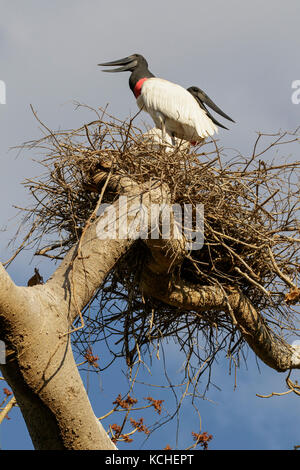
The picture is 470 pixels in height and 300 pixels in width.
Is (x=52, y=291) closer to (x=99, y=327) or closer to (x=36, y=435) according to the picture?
(x=36, y=435)

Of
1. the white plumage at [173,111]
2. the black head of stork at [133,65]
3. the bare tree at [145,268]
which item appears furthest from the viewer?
the black head of stork at [133,65]

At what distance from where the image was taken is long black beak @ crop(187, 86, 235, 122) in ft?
22.3

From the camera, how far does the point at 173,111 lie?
626 centimetres

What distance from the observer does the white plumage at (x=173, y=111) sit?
6273 mm

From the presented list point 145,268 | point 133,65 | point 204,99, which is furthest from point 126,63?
point 145,268

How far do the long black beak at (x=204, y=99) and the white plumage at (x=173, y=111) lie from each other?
0.33 metres

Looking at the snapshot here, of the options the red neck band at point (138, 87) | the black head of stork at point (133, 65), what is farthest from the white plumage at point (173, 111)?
the black head of stork at point (133, 65)

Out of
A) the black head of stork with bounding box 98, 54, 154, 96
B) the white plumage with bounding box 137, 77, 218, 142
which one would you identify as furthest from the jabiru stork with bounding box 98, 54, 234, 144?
the black head of stork with bounding box 98, 54, 154, 96

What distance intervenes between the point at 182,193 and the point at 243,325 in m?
1.05

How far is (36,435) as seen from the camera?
325 centimetres

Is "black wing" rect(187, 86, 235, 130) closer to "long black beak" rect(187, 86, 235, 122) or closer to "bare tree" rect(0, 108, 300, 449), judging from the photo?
"long black beak" rect(187, 86, 235, 122)

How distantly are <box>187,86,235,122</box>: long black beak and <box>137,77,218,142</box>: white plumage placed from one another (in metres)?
0.33

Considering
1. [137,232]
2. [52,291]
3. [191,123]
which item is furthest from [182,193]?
[191,123]

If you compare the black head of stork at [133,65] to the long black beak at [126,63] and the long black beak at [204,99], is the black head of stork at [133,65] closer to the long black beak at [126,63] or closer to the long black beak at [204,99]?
the long black beak at [126,63]
